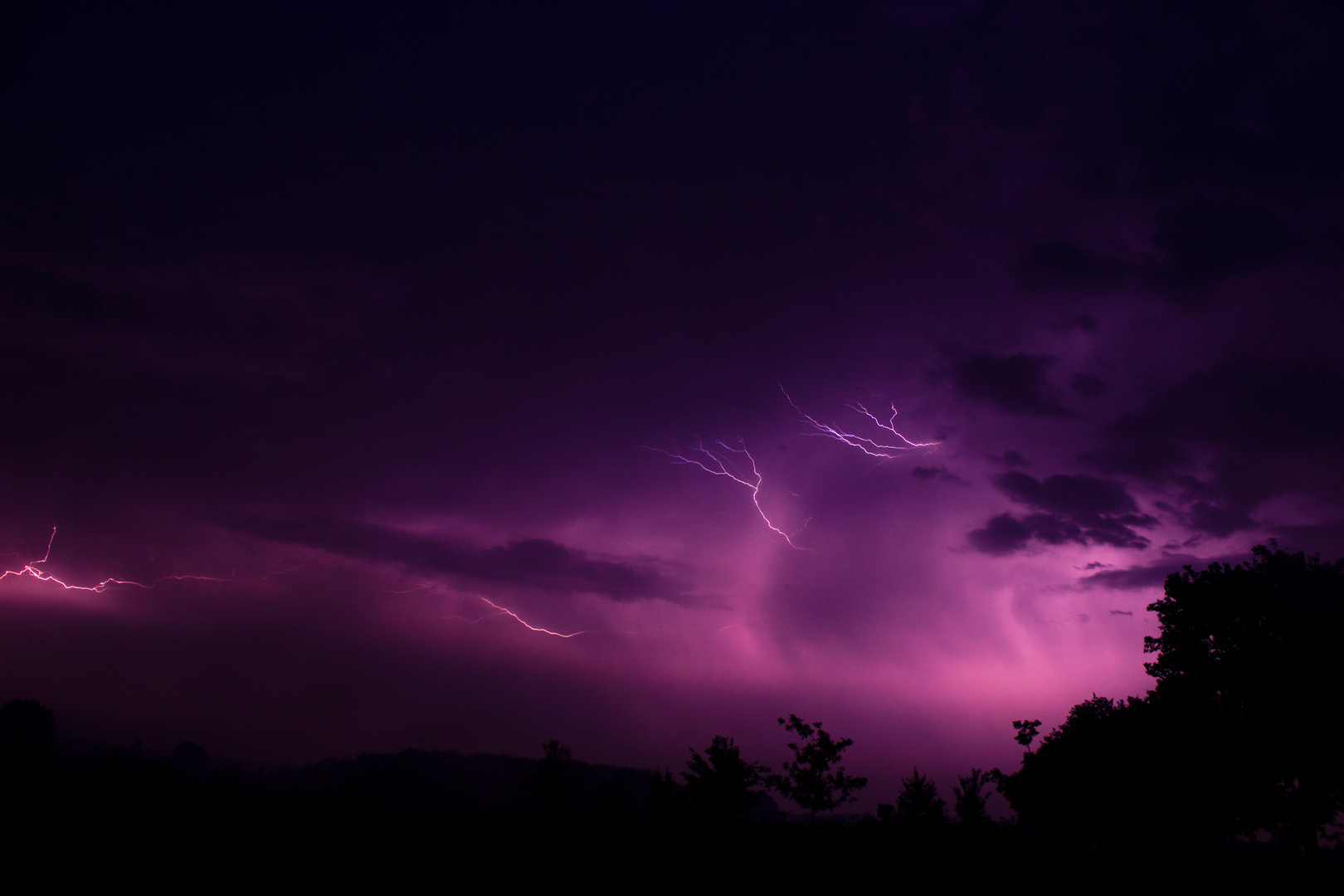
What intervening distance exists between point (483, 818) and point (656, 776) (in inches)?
448

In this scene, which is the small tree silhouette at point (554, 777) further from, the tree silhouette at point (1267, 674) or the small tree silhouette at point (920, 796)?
the tree silhouette at point (1267, 674)

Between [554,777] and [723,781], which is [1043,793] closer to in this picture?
[723,781]

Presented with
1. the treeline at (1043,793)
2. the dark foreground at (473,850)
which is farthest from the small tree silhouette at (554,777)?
the dark foreground at (473,850)

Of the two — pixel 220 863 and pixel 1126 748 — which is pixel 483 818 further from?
pixel 1126 748

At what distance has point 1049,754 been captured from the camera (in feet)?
116

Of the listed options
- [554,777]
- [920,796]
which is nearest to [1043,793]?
[920,796]

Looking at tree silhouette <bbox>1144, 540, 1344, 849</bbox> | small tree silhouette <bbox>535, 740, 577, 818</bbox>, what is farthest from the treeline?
small tree silhouette <bbox>535, 740, 577, 818</bbox>

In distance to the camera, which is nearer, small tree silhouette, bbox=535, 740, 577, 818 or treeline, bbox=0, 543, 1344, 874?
treeline, bbox=0, 543, 1344, 874

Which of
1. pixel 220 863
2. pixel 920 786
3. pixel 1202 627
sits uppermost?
pixel 1202 627

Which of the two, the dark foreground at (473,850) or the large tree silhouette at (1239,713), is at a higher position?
the large tree silhouette at (1239,713)

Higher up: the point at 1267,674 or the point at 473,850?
the point at 1267,674

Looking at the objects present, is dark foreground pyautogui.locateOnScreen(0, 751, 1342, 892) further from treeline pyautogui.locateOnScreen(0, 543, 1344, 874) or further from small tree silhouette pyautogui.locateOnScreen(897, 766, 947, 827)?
small tree silhouette pyautogui.locateOnScreen(897, 766, 947, 827)

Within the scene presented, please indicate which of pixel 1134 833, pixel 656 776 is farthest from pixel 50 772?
pixel 1134 833

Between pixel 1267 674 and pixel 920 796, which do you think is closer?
pixel 1267 674
